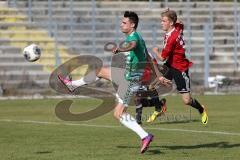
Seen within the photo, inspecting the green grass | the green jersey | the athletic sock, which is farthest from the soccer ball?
the green jersey

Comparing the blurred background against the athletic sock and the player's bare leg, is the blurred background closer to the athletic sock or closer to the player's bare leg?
the athletic sock

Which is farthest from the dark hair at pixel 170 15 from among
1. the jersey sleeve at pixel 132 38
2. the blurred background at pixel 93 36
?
the blurred background at pixel 93 36

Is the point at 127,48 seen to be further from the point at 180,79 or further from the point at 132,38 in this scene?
the point at 180,79

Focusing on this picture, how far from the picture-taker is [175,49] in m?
13.5

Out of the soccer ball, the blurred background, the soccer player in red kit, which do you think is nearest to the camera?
the soccer player in red kit

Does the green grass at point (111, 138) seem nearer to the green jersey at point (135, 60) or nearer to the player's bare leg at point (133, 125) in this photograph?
the player's bare leg at point (133, 125)

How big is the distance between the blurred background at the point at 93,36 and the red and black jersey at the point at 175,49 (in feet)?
36.7

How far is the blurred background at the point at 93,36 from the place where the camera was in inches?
1019

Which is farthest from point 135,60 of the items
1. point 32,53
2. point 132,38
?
point 32,53

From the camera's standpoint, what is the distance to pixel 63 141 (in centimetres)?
1205

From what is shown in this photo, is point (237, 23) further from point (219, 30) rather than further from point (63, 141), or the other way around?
point (63, 141)

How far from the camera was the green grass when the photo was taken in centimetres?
1039

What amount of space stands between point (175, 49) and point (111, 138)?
2.17 m

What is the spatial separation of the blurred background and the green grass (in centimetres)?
714
